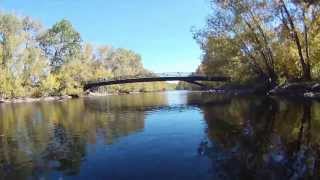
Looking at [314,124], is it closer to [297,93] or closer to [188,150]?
[188,150]

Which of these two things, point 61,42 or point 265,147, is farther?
point 61,42

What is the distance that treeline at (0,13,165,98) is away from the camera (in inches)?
3986

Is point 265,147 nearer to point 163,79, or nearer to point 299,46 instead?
point 299,46

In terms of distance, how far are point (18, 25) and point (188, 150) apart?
91.9m

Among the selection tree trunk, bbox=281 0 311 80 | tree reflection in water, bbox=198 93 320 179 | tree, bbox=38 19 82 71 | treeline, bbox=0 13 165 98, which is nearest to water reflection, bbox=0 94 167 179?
tree reflection in water, bbox=198 93 320 179

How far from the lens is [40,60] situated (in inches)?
4277

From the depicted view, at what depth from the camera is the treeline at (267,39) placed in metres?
60.8

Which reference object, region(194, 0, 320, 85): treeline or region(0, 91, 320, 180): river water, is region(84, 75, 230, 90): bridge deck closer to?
region(194, 0, 320, 85): treeline

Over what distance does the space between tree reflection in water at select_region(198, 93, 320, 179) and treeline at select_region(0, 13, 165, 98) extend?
7858cm

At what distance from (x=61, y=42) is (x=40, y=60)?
13652 millimetres

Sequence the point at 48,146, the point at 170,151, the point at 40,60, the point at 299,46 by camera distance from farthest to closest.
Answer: the point at 40,60 < the point at 299,46 < the point at 48,146 < the point at 170,151

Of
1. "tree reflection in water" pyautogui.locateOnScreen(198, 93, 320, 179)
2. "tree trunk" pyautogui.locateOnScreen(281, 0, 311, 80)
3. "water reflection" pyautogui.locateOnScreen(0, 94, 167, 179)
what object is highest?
"tree trunk" pyautogui.locateOnScreen(281, 0, 311, 80)

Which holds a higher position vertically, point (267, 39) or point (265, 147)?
point (267, 39)

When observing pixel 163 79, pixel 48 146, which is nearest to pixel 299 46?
pixel 48 146
